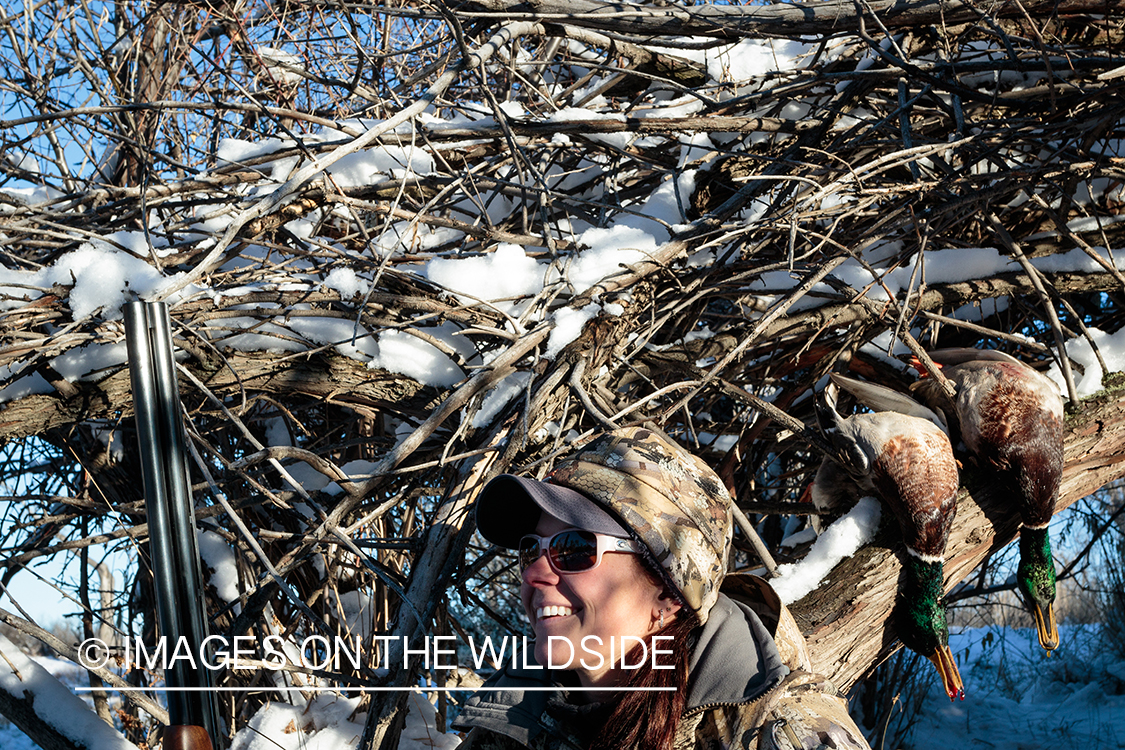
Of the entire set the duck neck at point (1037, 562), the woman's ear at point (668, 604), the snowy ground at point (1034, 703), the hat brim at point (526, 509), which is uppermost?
the hat brim at point (526, 509)

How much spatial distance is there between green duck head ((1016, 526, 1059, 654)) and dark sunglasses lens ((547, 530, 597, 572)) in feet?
5.54

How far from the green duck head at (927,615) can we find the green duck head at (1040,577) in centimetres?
45

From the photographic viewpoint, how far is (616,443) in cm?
187

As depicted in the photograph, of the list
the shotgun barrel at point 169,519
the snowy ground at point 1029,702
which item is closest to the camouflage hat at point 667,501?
the shotgun barrel at point 169,519

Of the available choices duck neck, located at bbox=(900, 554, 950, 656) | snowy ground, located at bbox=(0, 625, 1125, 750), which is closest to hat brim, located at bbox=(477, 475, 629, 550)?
duck neck, located at bbox=(900, 554, 950, 656)

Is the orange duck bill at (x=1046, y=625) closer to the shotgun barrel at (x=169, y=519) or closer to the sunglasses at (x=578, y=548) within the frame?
the sunglasses at (x=578, y=548)

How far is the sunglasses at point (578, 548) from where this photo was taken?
A: 1.72 m

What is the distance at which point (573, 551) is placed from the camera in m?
1.74

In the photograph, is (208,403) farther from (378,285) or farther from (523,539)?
(523,539)

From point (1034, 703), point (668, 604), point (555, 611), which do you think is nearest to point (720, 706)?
point (668, 604)

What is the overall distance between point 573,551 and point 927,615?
4.07 feet

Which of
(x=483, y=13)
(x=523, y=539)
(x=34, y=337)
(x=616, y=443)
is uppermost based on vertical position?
(x=483, y=13)

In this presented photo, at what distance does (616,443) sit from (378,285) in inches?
49.7

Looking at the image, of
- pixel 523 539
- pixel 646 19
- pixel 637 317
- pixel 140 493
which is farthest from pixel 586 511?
pixel 140 493
